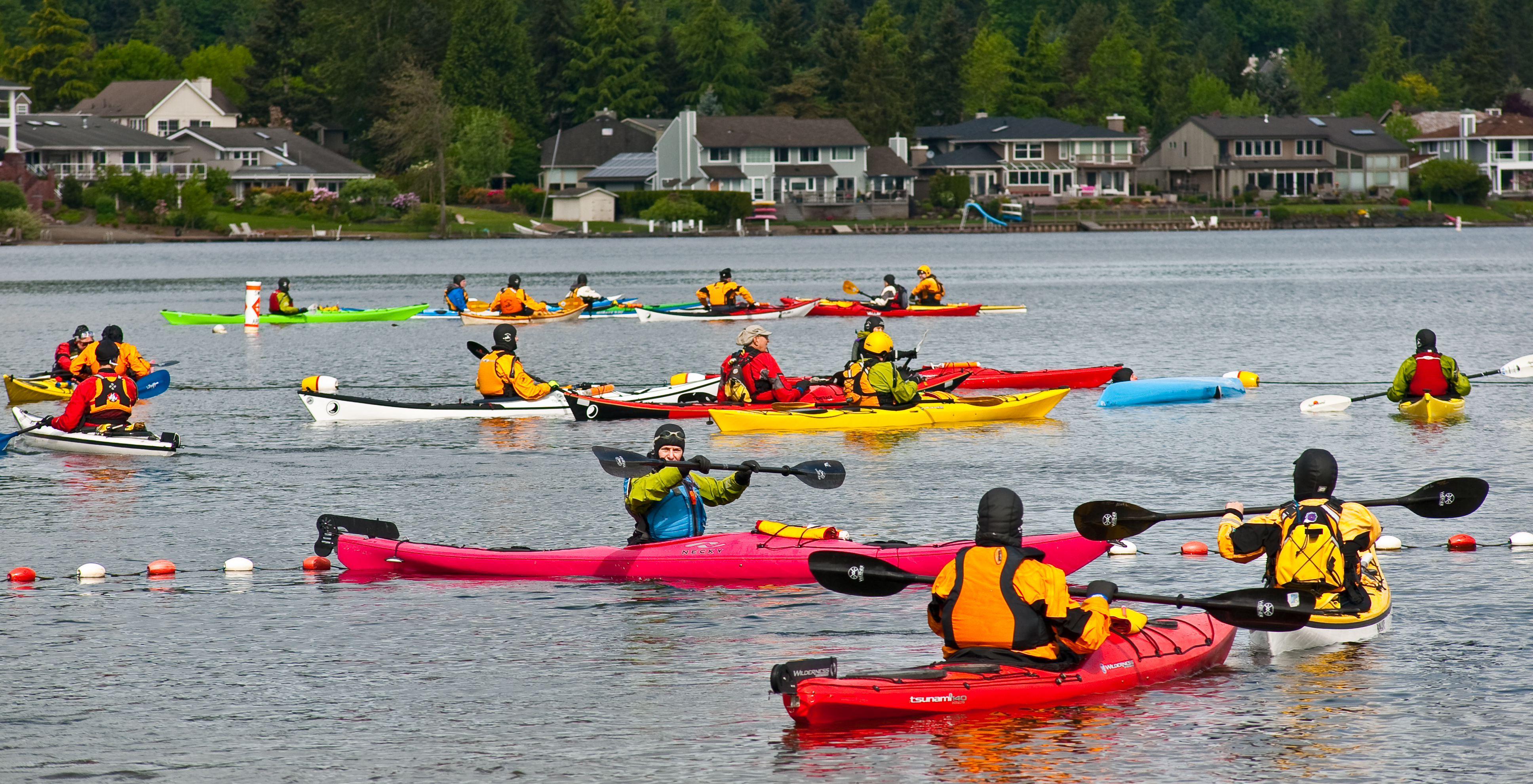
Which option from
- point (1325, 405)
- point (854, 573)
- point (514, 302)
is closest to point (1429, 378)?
point (1325, 405)

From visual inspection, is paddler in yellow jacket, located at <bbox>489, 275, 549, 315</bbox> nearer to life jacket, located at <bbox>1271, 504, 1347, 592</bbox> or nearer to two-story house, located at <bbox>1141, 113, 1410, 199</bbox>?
life jacket, located at <bbox>1271, 504, 1347, 592</bbox>

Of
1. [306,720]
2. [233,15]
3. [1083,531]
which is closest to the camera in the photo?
[306,720]

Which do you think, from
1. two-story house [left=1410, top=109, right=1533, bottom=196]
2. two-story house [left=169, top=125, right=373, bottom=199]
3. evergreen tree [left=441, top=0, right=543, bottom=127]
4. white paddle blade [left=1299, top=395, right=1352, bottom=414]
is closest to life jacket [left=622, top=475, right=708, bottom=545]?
white paddle blade [left=1299, top=395, right=1352, bottom=414]

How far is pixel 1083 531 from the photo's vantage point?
1337 centimetres

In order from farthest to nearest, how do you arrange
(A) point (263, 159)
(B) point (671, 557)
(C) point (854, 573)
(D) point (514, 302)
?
1. (A) point (263, 159)
2. (D) point (514, 302)
3. (B) point (671, 557)
4. (C) point (854, 573)

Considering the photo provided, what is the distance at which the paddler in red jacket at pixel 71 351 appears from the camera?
26.5 meters

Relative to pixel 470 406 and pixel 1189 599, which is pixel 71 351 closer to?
pixel 470 406

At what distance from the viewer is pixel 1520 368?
28.4 meters

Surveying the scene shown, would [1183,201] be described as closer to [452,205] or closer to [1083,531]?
[452,205]

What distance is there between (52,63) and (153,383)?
13125 cm

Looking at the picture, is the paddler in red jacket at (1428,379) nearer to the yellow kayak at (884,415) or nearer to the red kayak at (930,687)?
the yellow kayak at (884,415)

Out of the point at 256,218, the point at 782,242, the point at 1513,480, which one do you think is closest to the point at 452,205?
the point at 256,218

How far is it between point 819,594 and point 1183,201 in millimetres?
126343

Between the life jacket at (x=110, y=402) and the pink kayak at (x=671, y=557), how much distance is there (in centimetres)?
936
